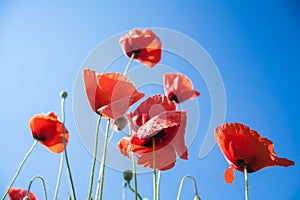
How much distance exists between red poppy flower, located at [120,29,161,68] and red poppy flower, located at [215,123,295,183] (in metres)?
0.21

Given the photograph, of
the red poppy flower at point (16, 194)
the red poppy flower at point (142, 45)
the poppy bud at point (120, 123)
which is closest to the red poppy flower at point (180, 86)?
the red poppy flower at point (142, 45)

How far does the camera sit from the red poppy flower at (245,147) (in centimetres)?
50

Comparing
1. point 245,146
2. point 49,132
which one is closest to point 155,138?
point 245,146

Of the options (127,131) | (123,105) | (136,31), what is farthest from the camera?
(136,31)

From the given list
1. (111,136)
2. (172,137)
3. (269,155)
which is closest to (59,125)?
(111,136)

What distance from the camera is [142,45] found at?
2.34 feet

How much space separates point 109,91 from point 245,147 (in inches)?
7.8

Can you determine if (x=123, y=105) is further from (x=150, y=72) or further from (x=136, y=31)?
(x=136, y=31)

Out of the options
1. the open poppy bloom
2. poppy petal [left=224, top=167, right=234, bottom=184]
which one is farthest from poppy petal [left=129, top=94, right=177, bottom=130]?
poppy petal [left=224, top=167, right=234, bottom=184]

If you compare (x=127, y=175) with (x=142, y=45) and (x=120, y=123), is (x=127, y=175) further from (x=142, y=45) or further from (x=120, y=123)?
(x=142, y=45)

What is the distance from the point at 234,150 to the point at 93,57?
0.23 meters

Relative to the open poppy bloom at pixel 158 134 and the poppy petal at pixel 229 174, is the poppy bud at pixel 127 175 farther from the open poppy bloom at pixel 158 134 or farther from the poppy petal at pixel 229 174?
the poppy petal at pixel 229 174

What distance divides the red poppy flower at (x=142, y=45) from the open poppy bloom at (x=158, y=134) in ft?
0.58

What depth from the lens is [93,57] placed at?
505 mm
